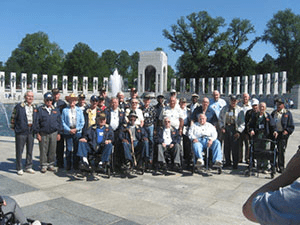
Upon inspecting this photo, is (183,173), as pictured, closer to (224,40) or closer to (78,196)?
(78,196)

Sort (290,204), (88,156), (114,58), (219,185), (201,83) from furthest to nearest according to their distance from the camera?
(114,58) → (201,83) → (88,156) → (219,185) → (290,204)

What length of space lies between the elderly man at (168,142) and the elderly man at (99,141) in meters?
1.00

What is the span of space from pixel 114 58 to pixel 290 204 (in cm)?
7799

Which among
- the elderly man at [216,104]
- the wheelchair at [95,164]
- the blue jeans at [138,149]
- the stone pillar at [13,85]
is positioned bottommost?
the wheelchair at [95,164]

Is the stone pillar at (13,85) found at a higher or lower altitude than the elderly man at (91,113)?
higher

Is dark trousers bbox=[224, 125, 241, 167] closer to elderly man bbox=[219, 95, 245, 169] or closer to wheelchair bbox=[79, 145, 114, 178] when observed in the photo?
elderly man bbox=[219, 95, 245, 169]

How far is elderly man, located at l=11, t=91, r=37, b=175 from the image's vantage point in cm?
Answer: 545

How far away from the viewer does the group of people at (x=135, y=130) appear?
552cm

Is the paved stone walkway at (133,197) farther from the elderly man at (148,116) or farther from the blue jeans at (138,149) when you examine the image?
the elderly man at (148,116)

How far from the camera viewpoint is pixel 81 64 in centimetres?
5450

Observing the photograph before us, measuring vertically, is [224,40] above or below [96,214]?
above

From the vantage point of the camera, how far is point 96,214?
11.5ft

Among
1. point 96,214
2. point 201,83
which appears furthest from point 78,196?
point 201,83

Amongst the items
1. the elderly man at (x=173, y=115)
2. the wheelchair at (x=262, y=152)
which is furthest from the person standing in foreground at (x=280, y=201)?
the elderly man at (x=173, y=115)
